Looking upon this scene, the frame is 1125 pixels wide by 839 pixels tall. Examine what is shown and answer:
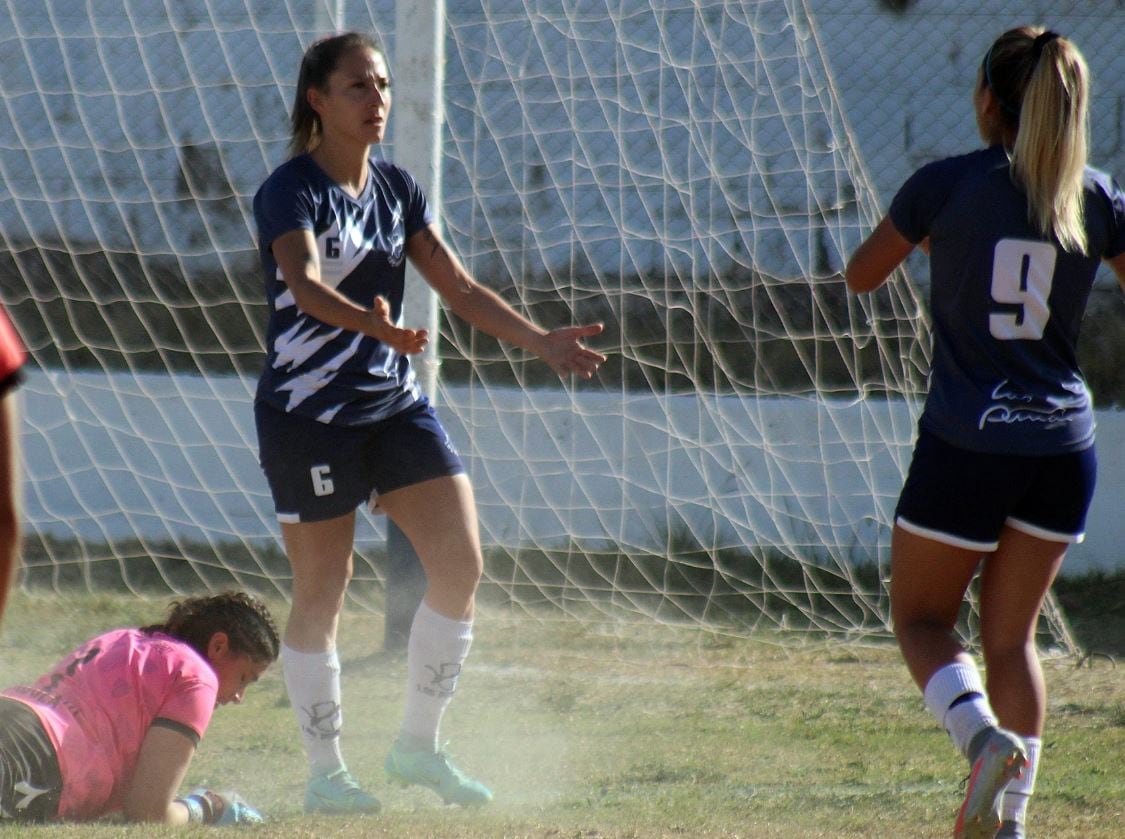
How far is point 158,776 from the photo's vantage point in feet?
11.2

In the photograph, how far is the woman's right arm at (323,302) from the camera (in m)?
3.07

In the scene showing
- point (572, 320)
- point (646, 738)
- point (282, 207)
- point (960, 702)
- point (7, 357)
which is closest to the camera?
point (7, 357)

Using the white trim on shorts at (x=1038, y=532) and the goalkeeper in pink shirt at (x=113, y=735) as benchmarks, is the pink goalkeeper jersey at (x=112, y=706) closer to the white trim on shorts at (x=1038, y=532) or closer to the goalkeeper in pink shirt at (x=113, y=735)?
the goalkeeper in pink shirt at (x=113, y=735)

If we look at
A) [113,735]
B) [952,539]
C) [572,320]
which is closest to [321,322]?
[113,735]

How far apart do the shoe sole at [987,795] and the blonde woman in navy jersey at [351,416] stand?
131 cm

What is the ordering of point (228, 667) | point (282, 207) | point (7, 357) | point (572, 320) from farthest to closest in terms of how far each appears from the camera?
point (572, 320) → point (228, 667) → point (282, 207) → point (7, 357)

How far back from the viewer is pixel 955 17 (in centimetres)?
1013

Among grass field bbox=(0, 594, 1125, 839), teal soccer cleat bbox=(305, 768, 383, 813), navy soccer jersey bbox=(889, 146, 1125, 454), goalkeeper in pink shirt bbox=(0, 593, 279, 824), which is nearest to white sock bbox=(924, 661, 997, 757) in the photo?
navy soccer jersey bbox=(889, 146, 1125, 454)

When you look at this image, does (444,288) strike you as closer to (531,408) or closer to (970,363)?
(970,363)

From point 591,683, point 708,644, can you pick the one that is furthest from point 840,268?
point 591,683

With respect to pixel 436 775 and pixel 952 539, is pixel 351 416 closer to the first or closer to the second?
pixel 436 775

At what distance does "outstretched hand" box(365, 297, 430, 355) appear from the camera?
10.0 feet

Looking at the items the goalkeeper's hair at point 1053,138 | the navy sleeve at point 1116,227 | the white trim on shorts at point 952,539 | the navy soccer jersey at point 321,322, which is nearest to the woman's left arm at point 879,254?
the goalkeeper's hair at point 1053,138

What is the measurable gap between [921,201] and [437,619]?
1507 mm
